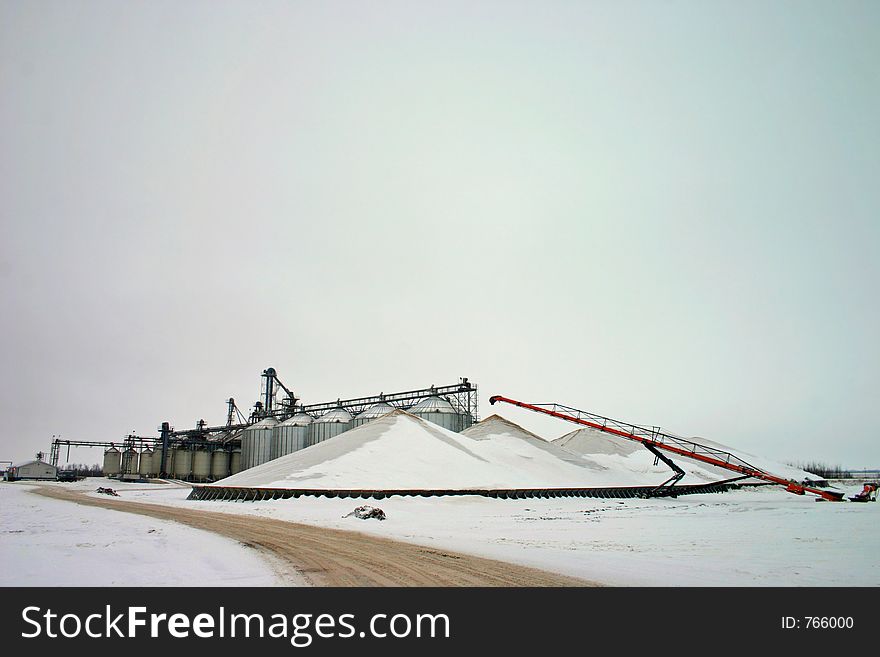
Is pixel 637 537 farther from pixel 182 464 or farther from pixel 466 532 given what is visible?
pixel 182 464

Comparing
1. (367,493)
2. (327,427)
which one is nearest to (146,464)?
(327,427)

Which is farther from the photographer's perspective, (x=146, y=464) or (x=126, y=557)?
(x=146, y=464)

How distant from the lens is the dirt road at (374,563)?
1067cm

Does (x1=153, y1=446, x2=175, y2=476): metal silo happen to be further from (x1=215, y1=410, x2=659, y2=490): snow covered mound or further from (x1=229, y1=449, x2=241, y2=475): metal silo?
(x1=215, y1=410, x2=659, y2=490): snow covered mound

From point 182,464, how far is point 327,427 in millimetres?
28143

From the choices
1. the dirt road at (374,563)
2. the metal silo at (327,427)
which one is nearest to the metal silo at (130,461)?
the metal silo at (327,427)

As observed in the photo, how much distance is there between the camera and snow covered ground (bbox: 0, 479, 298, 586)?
10.7 meters

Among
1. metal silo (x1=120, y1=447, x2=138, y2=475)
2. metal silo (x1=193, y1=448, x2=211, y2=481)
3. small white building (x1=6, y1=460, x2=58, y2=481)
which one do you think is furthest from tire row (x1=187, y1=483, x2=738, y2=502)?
small white building (x1=6, y1=460, x2=58, y2=481)

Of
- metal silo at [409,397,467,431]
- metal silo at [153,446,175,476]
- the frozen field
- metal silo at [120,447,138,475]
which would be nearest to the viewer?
the frozen field

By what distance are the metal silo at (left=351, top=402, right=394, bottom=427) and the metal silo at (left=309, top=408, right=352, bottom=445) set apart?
39.1 inches

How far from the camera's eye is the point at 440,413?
64.6 metres

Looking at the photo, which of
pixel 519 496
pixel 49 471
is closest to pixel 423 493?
pixel 519 496
